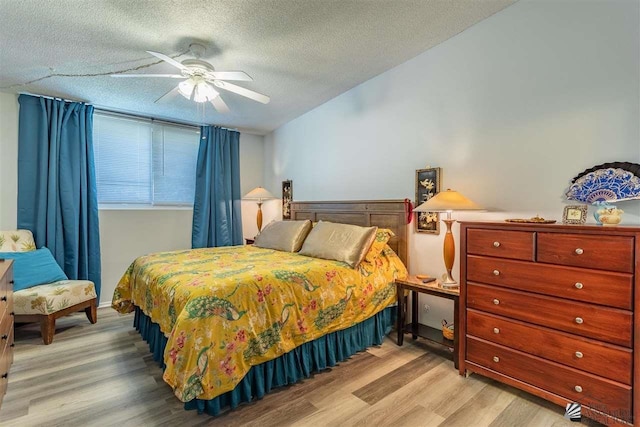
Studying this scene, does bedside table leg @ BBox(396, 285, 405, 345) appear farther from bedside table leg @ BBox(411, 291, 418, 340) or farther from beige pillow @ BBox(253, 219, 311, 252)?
beige pillow @ BBox(253, 219, 311, 252)

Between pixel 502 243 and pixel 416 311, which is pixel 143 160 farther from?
pixel 502 243

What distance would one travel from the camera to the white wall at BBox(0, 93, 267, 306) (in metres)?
3.45

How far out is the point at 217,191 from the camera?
472 cm

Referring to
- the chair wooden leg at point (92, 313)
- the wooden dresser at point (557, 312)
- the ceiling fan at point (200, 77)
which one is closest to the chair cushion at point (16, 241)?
the chair wooden leg at point (92, 313)

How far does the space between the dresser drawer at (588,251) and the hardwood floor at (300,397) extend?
2.89 ft

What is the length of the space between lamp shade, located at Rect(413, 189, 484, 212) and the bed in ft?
2.04

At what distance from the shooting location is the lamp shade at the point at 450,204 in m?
2.27

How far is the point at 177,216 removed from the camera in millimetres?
4512

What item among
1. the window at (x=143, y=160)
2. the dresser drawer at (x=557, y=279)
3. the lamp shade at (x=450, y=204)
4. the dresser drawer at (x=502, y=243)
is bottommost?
the dresser drawer at (x=557, y=279)

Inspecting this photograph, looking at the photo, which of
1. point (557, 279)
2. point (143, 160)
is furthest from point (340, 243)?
point (143, 160)

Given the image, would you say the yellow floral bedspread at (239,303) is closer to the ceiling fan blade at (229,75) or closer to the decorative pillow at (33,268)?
the decorative pillow at (33,268)

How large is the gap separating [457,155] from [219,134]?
3625mm

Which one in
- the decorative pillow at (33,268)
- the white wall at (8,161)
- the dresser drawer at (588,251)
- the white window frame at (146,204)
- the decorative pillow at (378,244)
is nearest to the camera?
the dresser drawer at (588,251)

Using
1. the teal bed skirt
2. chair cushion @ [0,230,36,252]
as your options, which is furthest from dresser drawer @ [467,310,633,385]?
chair cushion @ [0,230,36,252]
